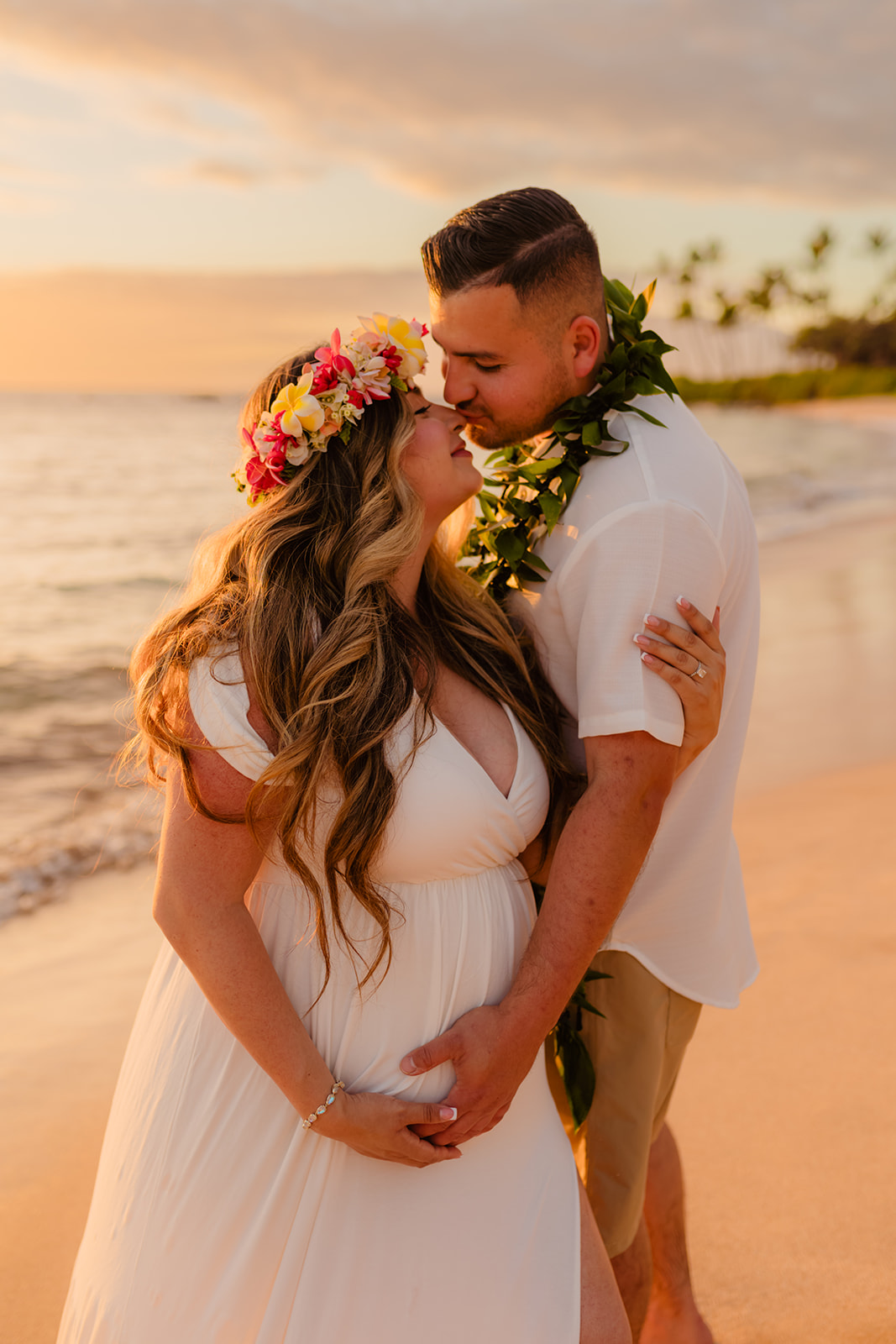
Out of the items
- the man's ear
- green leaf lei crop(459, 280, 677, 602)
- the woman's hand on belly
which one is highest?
the man's ear

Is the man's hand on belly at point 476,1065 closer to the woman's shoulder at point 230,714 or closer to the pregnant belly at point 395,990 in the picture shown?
the pregnant belly at point 395,990

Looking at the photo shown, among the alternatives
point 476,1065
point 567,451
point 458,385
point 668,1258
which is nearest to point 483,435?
point 458,385

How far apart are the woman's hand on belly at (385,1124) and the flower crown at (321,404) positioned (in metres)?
1.31

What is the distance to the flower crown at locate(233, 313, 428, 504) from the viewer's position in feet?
7.40

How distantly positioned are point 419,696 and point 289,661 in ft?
0.99

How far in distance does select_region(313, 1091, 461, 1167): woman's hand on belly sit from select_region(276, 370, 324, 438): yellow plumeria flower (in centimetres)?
A: 137

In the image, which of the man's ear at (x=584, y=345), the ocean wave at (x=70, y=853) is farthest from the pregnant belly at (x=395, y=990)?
the ocean wave at (x=70, y=853)

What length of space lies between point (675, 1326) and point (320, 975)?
5.39ft

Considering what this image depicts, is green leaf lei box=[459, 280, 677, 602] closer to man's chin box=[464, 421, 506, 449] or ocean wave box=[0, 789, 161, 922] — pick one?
man's chin box=[464, 421, 506, 449]

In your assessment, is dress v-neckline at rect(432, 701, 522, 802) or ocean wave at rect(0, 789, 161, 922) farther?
ocean wave at rect(0, 789, 161, 922)

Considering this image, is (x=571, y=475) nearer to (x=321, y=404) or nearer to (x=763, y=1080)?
(x=321, y=404)

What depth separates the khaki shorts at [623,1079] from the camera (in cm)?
261

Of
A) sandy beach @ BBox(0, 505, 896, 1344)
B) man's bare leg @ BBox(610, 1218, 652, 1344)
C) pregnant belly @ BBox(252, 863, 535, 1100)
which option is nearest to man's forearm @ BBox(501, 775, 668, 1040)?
pregnant belly @ BBox(252, 863, 535, 1100)

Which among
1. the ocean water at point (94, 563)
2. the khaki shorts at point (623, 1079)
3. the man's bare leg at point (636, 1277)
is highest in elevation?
the khaki shorts at point (623, 1079)
